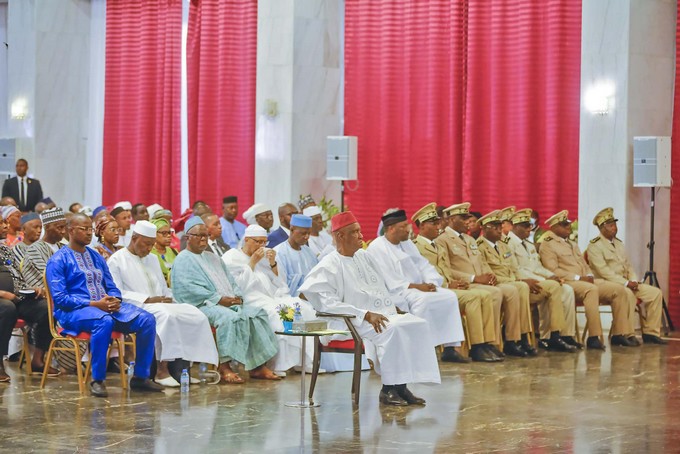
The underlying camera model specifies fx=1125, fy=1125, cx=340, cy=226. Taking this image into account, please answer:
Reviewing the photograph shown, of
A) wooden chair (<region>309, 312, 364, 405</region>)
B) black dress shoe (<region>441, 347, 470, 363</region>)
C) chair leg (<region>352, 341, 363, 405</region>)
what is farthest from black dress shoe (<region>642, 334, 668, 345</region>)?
chair leg (<region>352, 341, 363, 405</region>)

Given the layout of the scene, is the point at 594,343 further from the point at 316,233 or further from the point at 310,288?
the point at 310,288

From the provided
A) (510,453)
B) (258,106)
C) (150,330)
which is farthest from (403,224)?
(258,106)

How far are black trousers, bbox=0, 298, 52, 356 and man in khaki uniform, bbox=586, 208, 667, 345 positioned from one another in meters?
5.61

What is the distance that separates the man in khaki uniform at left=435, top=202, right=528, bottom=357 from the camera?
10.2 m

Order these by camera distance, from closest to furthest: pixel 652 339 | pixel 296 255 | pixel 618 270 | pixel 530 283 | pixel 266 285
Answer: pixel 266 285 → pixel 296 255 → pixel 530 283 → pixel 652 339 → pixel 618 270

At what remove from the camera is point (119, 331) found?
7852mm

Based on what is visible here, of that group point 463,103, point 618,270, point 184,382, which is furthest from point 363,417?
point 463,103

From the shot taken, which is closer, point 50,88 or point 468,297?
point 468,297

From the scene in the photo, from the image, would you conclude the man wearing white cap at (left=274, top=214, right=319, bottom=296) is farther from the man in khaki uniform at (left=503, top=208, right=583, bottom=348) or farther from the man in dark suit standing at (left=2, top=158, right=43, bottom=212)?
the man in dark suit standing at (left=2, top=158, right=43, bottom=212)

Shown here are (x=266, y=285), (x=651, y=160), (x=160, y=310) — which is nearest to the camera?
(x=160, y=310)

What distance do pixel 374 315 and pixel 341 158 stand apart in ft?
19.2

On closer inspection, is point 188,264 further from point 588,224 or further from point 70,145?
point 70,145

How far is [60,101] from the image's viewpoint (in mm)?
15266

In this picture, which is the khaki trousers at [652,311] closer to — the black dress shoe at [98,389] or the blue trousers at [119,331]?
the blue trousers at [119,331]
